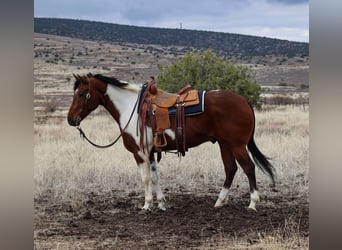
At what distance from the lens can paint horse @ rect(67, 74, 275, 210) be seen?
3500mm

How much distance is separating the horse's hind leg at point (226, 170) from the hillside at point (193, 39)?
99 cm

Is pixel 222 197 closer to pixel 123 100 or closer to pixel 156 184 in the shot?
pixel 156 184

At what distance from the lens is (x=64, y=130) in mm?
4629

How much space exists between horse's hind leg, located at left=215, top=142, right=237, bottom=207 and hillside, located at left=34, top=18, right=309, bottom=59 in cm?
99

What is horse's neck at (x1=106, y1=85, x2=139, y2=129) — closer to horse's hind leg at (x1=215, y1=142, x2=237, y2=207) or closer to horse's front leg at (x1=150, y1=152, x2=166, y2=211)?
horse's front leg at (x1=150, y1=152, x2=166, y2=211)

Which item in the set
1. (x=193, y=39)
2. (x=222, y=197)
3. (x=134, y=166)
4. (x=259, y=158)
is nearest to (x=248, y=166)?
(x=259, y=158)

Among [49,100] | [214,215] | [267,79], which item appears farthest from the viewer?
[267,79]

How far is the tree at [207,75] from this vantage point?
4438 mm

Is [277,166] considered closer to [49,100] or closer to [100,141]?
[100,141]

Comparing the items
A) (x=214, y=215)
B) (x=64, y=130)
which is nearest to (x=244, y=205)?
(x=214, y=215)

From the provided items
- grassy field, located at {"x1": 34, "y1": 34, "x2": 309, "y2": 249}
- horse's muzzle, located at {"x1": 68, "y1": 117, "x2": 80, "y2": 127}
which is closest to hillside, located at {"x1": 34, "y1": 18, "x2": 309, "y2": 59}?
grassy field, located at {"x1": 34, "y1": 34, "x2": 309, "y2": 249}

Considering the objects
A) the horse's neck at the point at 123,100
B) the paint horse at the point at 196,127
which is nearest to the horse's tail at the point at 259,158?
the paint horse at the point at 196,127

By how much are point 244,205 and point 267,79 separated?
234 centimetres

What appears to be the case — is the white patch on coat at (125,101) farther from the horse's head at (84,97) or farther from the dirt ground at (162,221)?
the dirt ground at (162,221)
